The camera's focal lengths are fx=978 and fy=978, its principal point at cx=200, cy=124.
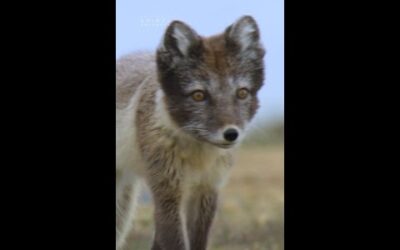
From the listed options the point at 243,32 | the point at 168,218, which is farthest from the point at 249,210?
the point at 243,32

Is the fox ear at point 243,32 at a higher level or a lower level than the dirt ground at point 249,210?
higher

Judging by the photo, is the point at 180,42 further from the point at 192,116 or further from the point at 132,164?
the point at 132,164

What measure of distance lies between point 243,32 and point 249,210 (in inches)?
37.9

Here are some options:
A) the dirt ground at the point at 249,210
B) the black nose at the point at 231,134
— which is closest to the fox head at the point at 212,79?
the black nose at the point at 231,134

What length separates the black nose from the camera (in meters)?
4.98

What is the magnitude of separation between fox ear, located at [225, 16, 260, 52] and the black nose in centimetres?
44

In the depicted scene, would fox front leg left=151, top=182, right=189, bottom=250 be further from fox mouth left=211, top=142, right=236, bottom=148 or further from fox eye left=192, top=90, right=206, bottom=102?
fox eye left=192, top=90, right=206, bottom=102

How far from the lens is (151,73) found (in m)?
5.21

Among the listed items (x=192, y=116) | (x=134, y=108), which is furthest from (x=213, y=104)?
(x=134, y=108)

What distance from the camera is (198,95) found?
5.03 metres

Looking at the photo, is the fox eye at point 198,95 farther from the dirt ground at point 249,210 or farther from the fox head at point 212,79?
the dirt ground at point 249,210

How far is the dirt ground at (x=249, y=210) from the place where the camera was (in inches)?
207

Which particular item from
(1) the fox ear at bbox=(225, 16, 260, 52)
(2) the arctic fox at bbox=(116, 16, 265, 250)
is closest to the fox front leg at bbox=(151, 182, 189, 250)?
(2) the arctic fox at bbox=(116, 16, 265, 250)

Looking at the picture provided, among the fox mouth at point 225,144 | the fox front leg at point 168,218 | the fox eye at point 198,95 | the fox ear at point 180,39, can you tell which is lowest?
the fox front leg at point 168,218
